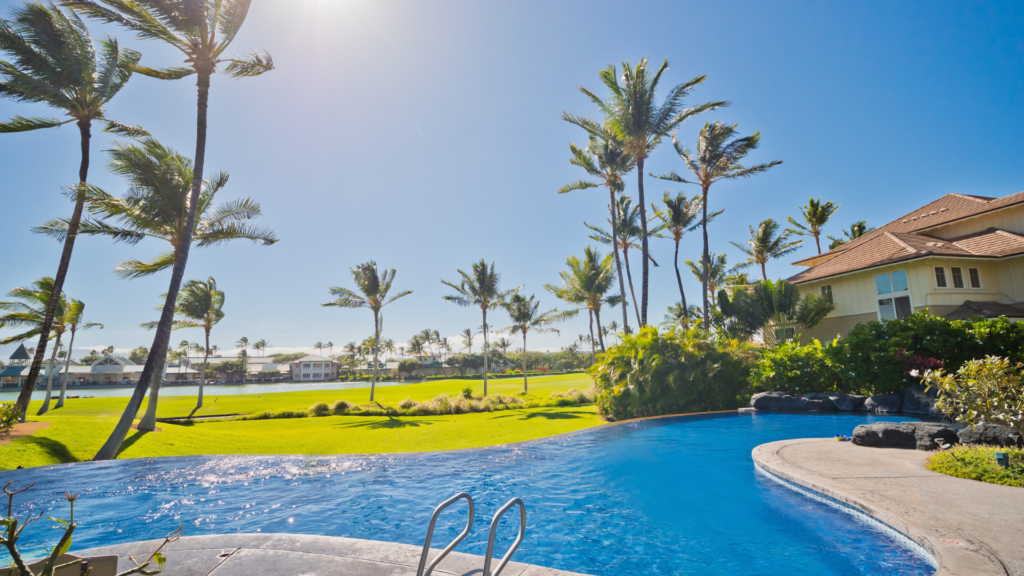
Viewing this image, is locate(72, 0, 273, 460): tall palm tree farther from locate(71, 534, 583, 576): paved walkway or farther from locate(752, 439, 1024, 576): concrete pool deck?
locate(752, 439, 1024, 576): concrete pool deck

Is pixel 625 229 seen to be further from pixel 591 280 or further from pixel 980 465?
pixel 980 465

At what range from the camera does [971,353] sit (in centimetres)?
1542

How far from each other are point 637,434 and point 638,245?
21724 mm

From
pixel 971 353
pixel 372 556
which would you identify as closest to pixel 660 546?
pixel 372 556

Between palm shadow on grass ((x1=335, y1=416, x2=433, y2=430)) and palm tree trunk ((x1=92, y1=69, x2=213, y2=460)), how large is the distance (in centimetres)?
797

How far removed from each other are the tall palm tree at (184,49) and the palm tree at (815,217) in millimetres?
41085

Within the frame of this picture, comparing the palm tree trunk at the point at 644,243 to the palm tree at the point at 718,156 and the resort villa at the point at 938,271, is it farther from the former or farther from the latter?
the resort villa at the point at 938,271

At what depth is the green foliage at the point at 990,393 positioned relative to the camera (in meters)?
6.57

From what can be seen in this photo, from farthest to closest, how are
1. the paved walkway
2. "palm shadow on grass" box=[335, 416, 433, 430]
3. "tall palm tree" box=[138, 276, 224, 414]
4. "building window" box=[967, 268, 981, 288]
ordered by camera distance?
"tall palm tree" box=[138, 276, 224, 414] < "building window" box=[967, 268, 981, 288] < "palm shadow on grass" box=[335, 416, 433, 430] < the paved walkway

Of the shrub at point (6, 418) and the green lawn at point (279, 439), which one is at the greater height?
the shrub at point (6, 418)

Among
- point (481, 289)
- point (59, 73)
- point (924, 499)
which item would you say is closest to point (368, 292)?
point (481, 289)

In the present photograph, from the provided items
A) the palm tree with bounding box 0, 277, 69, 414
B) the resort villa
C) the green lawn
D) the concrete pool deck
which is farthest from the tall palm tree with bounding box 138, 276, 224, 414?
the resort villa

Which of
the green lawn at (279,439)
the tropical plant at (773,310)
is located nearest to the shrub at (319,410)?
the green lawn at (279,439)

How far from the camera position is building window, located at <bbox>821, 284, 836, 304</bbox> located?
26.2 meters
